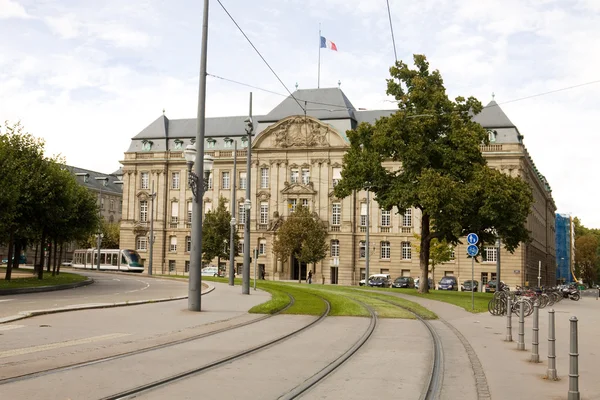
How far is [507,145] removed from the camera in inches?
2985

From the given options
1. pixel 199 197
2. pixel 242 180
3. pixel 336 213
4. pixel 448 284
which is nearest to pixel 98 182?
pixel 242 180

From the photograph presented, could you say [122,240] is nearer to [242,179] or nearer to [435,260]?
[242,179]

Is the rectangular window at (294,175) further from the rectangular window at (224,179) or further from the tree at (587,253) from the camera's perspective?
the tree at (587,253)

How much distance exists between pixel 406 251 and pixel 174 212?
3002 cm

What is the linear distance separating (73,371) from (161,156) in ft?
267

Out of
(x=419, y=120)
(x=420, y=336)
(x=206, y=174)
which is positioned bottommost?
(x=420, y=336)

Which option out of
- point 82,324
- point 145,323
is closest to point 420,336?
point 145,323

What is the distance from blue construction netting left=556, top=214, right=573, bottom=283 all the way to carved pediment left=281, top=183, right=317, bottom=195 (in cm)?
6948

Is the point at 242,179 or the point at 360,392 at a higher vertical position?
the point at 242,179

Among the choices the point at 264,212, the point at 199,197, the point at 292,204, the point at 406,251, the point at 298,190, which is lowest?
the point at 406,251

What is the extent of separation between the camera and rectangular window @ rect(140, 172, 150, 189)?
90438mm

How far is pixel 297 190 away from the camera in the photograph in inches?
3248

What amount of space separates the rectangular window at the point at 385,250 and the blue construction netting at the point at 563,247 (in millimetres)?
63285

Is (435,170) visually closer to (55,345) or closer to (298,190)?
(55,345)
